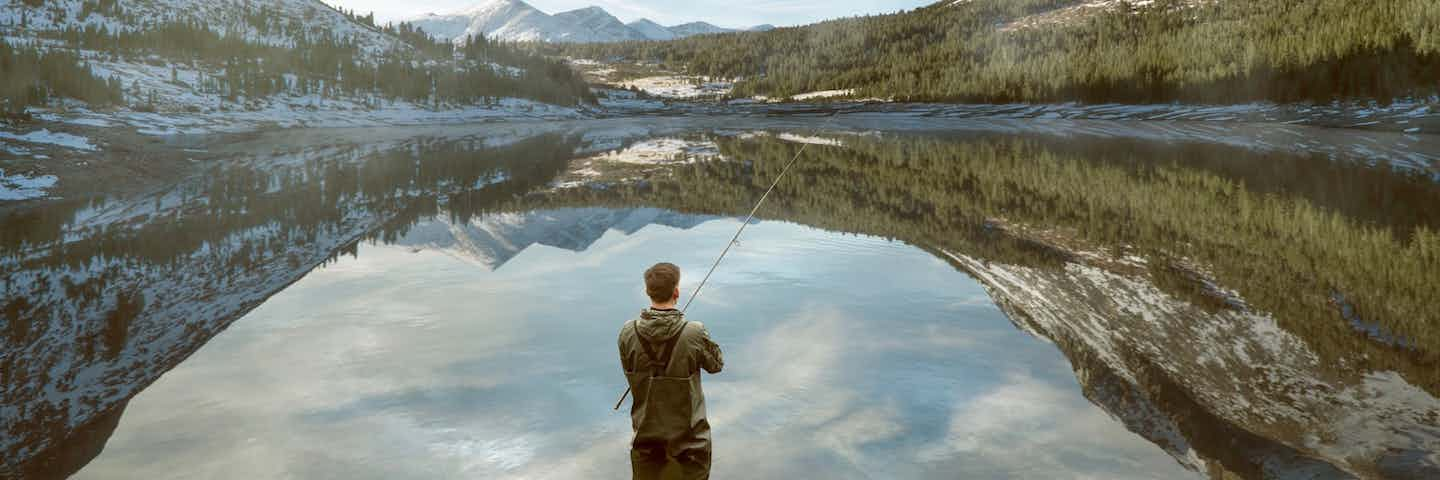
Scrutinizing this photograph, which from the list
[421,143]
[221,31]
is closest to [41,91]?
[421,143]

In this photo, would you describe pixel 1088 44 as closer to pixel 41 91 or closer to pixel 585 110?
pixel 585 110

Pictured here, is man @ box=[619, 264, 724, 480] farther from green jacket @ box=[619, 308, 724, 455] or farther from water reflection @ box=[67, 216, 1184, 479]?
water reflection @ box=[67, 216, 1184, 479]

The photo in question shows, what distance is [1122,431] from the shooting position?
23.9 feet

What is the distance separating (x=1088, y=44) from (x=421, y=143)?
116445 mm

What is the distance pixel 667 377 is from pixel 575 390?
253 centimetres

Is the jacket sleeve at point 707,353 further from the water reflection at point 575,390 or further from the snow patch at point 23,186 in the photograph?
the snow patch at point 23,186

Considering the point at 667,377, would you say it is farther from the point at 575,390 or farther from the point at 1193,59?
the point at 1193,59

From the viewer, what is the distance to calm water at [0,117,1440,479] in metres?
6.87

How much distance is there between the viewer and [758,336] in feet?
34.1

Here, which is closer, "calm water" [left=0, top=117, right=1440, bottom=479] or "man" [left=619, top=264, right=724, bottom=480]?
"man" [left=619, top=264, right=724, bottom=480]

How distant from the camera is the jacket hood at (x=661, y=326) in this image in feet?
19.1

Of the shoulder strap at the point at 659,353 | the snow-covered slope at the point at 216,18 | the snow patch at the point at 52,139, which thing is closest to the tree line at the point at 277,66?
the snow-covered slope at the point at 216,18

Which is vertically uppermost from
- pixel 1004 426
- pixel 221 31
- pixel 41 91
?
pixel 221 31

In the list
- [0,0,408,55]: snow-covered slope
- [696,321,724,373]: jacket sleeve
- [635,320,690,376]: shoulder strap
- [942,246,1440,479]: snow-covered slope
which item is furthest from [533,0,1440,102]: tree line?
[0,0,408,55]: snow-covered slope
